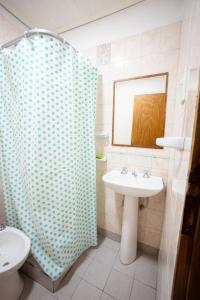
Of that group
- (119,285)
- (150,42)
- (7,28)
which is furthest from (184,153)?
(7,28)

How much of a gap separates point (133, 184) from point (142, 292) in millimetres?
849

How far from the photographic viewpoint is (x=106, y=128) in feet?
4.66

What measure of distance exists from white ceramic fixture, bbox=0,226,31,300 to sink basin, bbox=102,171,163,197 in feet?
2.62

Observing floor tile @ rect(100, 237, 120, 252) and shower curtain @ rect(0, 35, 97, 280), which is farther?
floor tile @ rect(100, 237, 120, 252)

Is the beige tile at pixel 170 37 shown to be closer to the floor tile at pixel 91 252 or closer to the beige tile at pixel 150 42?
the beige tile at pixel 150 42

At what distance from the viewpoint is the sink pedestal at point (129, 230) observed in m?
1.20

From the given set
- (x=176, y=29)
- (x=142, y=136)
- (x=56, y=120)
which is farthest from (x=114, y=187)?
(x=176, y=29)

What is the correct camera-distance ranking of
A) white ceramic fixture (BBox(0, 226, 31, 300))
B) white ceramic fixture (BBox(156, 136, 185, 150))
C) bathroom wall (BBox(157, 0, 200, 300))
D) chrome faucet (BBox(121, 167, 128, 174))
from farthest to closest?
chrome faucet (BBox(121, 167, 128, 174)) < white ceramic fixture (BBox(0, 226, 31, 300)) < white ceramic fixture (BBox(156, 136, 185, 150)) < bathroom wall (BBox(157, 0, 200, 300))

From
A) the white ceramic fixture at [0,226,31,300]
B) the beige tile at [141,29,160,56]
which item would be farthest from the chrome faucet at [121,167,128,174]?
the beige tile at [141,29,160,56]

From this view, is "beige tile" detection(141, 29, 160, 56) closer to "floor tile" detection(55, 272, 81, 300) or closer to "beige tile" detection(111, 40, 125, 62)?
"beige tile" detection(111, 40, 125, 62)

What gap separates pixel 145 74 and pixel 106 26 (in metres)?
0.68

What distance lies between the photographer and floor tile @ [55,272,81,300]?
100cm

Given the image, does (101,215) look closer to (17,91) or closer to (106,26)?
(17,91)

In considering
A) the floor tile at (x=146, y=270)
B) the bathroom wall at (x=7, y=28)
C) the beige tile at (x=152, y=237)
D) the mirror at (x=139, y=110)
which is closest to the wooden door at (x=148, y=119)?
the mirror at (x=139, y=110)
